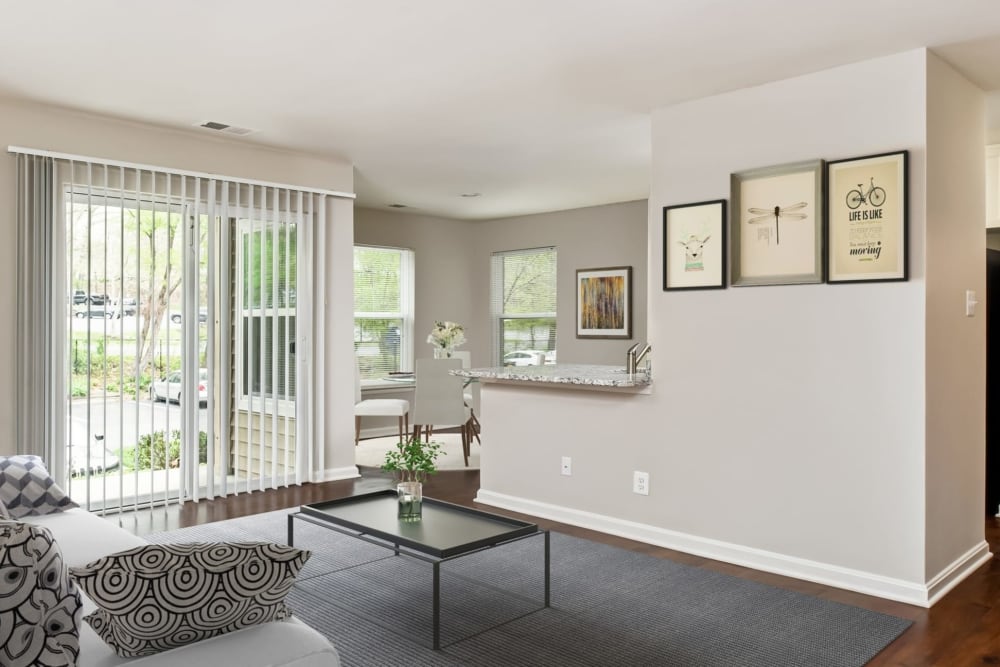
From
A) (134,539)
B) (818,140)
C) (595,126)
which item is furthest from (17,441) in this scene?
(818,140)

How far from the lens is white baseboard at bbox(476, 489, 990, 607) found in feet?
10.9

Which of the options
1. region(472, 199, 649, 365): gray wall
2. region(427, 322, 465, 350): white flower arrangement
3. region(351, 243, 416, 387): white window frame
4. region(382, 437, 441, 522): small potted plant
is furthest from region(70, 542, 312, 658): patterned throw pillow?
region(351, 243, 416, 387): white window frame

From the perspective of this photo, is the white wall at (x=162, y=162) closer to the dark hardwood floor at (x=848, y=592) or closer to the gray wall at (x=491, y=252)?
the dark hardwood floor at (x=848, y=592)

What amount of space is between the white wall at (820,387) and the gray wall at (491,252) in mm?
3273

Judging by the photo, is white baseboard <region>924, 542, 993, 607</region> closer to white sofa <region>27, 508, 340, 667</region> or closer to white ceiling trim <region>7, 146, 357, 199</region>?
white sofa <region>27, 508, 340, 667</region>

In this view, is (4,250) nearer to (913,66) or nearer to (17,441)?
(17,441)

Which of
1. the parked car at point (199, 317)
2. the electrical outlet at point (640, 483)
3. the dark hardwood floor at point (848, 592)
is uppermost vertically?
the parked car at point (199, 317)

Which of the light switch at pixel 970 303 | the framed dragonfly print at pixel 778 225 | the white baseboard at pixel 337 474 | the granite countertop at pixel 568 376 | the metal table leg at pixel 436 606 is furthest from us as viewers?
the white baseboard at pixel 337 474

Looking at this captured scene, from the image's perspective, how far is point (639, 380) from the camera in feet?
13.7

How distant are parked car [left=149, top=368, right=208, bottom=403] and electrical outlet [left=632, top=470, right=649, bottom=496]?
2.83 m

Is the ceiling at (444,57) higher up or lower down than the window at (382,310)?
higher up

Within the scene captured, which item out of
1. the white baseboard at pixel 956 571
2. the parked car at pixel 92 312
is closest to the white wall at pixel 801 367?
the white baseboard at pixel 956 571

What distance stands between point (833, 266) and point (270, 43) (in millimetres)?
2699

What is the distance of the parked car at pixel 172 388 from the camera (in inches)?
189
